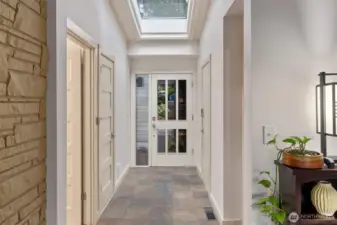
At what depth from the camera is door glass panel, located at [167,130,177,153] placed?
6832 mm

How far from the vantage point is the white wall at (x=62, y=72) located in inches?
68.0

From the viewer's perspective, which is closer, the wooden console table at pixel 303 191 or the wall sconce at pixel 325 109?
the wooden console table at pixel 303 191

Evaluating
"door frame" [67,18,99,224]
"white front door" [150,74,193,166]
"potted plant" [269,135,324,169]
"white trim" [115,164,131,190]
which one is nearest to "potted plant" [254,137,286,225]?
"potted plant" [269,135,324,169]

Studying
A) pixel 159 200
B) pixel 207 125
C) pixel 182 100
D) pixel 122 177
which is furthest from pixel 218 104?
pixel 182 100

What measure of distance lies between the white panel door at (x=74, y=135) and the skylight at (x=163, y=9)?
7.86 feet

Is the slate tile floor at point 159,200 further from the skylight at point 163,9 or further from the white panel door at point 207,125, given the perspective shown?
the skylight at point 163,9

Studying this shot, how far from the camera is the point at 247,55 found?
224 centimetres

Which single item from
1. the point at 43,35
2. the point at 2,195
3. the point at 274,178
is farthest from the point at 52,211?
the point at 274,178

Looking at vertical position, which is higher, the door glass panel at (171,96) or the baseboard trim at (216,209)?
the door glass panel at (171,96)

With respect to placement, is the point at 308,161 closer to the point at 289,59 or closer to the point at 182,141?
the point at 289,59

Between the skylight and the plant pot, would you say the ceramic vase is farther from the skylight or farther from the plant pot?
the skylight

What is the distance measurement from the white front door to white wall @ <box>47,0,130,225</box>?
1.42 m

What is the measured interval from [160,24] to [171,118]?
6.34ft

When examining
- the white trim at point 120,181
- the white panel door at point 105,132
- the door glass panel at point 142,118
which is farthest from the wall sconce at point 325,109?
the door glass panel at point 142,118
